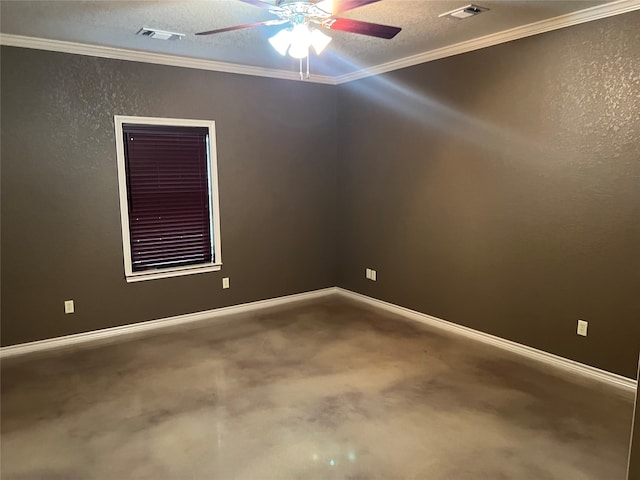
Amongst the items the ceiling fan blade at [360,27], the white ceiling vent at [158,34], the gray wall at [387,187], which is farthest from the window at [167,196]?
the ceiling fan blade at [360,27]

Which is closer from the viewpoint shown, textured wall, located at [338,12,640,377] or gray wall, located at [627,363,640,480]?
gray wall, located at [627,363,640,480]

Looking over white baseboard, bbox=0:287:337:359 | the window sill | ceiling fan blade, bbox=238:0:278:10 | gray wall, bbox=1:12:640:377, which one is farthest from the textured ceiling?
white baseboard, bbox=0:287:337:359

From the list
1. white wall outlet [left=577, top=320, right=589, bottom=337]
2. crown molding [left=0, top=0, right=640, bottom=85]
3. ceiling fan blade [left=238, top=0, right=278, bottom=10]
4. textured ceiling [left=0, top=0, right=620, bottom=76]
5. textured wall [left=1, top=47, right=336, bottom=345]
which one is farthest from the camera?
A: textured wall [left=1, top=47, right=336, bottom=345]

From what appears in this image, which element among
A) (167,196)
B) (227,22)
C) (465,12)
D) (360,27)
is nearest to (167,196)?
(167,196)

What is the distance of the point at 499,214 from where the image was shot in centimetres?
384

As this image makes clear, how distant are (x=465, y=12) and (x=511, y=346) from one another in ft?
8.54

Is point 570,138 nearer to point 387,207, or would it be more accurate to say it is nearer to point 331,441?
point 387,207

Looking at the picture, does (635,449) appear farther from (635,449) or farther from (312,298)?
(312,298)

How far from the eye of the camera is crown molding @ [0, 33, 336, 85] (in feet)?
11.8

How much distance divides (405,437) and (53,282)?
3148mm

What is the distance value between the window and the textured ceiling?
73 centimetres

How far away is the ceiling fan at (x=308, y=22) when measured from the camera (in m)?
2.32

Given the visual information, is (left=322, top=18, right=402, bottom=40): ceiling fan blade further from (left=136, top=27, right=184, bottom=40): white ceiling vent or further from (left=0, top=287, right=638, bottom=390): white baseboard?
(left=0, top=287, right=638, bottom=390): white baseboard

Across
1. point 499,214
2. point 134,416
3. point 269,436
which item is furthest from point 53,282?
point 499,214
